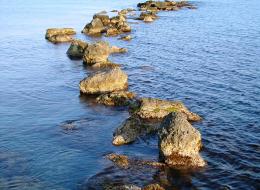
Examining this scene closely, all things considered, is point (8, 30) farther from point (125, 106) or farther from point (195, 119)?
point (195, 119)

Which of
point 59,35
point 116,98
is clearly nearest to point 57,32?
point 59,35

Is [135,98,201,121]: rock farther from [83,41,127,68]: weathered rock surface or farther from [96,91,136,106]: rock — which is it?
[83,41,127,68]: weathered rock surface

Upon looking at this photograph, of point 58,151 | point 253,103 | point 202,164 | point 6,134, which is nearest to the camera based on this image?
point 202,164

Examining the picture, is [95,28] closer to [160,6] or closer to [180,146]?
[160,6]

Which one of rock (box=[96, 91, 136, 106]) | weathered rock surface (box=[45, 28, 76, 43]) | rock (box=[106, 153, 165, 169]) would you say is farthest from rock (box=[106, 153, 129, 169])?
weathered rock surface (box=[45, 28, 76, 43])

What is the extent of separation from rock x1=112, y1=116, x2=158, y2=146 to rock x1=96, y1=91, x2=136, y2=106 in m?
6.89

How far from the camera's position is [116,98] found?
134 feet

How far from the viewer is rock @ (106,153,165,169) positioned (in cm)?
2753

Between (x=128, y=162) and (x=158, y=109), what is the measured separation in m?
9.53

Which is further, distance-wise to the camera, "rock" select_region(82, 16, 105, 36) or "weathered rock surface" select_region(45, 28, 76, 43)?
"rock" select_region(82, 16, 105, 36)

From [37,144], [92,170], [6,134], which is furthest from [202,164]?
[6,134]

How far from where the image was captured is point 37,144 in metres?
31.4

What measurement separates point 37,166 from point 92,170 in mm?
4064

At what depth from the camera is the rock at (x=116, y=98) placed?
40.3 m
